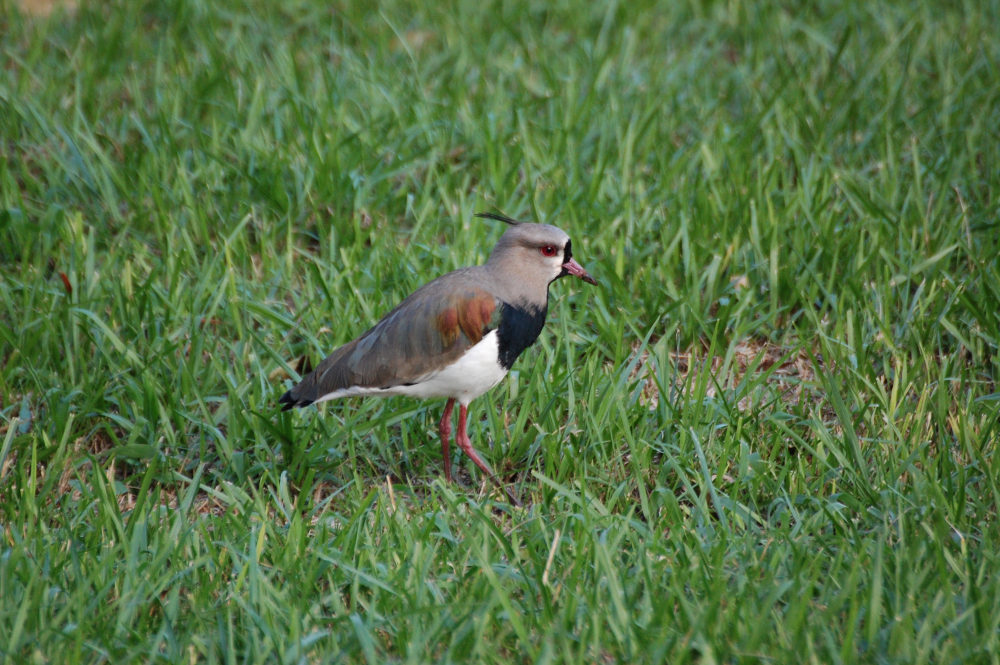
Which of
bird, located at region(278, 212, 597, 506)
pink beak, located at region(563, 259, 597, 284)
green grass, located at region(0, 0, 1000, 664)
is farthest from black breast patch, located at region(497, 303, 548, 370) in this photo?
green grass, located at region(0, 0, 1000, 664)

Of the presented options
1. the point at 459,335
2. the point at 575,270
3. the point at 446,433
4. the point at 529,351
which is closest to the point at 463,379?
the point at 459,335

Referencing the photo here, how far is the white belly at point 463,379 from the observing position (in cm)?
359

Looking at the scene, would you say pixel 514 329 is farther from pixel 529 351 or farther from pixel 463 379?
pixel 529 351

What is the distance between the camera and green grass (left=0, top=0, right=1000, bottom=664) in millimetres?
2887

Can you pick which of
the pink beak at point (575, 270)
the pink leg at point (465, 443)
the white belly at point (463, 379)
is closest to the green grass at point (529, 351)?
the pink leg at point (465, 443)

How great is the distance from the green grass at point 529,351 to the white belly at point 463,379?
255 millimetres

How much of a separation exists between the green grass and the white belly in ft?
0.84

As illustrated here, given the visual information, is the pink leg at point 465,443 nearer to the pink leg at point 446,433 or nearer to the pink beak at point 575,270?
the pink leg at point 446,433

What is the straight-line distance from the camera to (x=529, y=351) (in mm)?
4312

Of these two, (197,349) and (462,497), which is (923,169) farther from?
(197,349)

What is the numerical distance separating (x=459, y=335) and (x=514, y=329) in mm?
192

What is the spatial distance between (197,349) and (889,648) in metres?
2.72

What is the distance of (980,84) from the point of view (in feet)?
19.0

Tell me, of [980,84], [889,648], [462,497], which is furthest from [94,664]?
[980,84]
